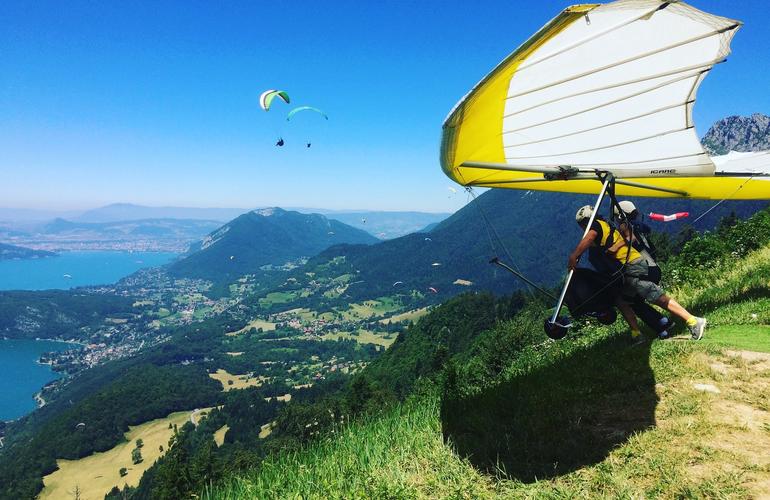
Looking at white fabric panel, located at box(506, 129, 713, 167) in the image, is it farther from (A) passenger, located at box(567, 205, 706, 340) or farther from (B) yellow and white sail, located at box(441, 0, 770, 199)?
(A) passenger, located at box(567, 205, 706, 340)

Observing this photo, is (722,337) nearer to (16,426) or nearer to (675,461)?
(675,461)

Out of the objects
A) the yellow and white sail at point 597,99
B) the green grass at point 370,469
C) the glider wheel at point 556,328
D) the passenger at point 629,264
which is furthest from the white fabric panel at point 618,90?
the green grass at point 370,469

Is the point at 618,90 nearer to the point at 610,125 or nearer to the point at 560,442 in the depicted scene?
the point at 610,125

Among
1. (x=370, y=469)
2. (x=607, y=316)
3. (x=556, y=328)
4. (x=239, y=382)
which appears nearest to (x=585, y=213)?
(x=607, y=316)

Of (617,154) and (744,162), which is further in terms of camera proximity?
(744,162)

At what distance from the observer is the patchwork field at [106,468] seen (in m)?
112

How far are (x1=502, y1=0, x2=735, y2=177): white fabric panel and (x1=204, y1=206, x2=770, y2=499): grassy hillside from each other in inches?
109

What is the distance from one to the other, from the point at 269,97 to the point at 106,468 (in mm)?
147756

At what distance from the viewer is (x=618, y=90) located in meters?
4.56

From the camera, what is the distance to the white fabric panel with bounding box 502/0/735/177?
409 centimetres

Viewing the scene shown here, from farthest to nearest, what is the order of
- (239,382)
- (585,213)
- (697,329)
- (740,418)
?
(239,382) < (697,329) < (585,213) < (740,418)

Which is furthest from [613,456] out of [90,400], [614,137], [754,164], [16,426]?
[16,426]

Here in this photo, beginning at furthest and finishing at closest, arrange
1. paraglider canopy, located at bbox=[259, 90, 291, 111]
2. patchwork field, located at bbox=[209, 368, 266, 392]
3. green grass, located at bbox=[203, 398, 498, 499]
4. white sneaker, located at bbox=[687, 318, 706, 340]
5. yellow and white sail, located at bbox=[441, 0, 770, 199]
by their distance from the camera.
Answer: patchwork field, located at bbox=[209, 368, 266, 392], paraglider canopy, located at bbox=[259, 90, 291, 111], white sneaker, located at bbox=[687, 318, 706, 340], yellow and white sail, located at bbox=[441, 0, 770, 199], green grass, located at bbox=[203, 398, 498, 499]

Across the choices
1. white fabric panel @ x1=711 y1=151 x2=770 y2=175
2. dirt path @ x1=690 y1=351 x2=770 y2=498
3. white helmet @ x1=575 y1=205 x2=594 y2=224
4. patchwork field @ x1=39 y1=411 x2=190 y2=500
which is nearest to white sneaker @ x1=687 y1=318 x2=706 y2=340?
dirt path @ x1=690 y1=351 x2=770 y2=498
